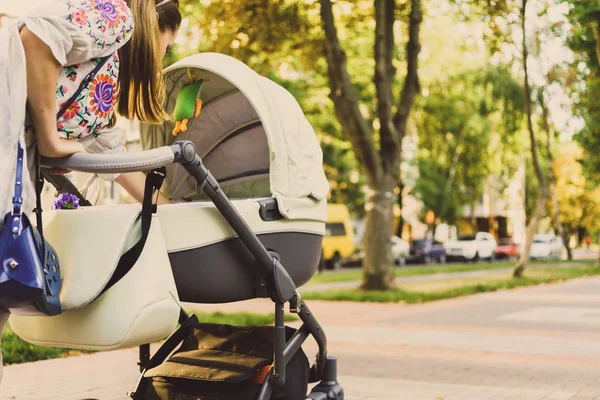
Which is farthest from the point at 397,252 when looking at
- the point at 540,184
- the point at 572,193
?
the point at 540,184

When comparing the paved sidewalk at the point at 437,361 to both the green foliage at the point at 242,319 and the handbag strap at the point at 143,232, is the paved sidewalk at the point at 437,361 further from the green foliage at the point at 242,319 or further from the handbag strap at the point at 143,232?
the handbag strap at the point at 143,232

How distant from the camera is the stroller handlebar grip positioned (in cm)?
303

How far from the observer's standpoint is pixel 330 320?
11969 millimetres

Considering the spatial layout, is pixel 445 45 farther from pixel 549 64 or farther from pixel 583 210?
pixel 583 210

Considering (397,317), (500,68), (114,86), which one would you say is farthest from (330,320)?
(500,68)

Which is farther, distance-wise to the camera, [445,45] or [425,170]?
[425,170]

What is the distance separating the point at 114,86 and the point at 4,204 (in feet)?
2.17

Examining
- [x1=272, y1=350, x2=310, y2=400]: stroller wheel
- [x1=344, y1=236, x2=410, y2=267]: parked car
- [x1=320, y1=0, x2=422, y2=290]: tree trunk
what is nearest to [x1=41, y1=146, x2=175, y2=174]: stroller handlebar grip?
[x1=272, y1=350, x2=310, y2=400]: stroller wheel

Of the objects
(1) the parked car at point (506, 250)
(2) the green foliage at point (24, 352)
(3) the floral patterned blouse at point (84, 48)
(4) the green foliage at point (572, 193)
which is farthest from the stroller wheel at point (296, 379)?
(4) the green foliage at point (572, 193)

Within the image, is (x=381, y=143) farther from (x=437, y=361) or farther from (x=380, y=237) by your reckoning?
(x=437, y=361)

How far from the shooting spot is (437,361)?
25.6ft

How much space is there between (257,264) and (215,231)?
254mm

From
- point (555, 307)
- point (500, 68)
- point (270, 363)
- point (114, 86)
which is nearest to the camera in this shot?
point (114, 86)

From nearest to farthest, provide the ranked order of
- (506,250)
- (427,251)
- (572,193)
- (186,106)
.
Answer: (186,106) < (427,251) < (506,250) < (572,193)
